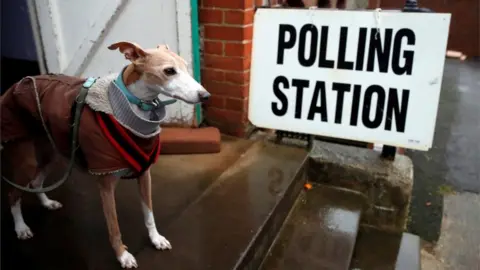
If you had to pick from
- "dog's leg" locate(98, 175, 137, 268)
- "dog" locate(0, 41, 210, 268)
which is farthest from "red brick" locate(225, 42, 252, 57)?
"dog's leg" locate(98, 175, 137, 268)

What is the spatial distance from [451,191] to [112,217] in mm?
3169

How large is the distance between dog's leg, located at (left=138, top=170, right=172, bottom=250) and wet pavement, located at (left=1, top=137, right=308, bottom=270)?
36 mm

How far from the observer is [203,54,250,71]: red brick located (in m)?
2.67

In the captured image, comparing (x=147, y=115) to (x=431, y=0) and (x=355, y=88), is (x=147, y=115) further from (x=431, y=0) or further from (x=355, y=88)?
(x=431, y=0)

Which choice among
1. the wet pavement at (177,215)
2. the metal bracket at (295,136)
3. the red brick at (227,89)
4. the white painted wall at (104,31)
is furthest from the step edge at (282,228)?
the white painted wall at (104,31)

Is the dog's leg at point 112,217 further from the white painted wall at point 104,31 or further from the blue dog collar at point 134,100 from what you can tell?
the white painted wall at point 104,31

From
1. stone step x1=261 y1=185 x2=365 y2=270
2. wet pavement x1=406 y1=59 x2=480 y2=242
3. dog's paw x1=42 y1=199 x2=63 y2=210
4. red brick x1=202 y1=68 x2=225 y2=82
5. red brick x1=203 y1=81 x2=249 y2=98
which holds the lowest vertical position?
wet pavement x1=406 y1=59 x2=480 y2=242

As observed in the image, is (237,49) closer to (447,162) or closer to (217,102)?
(217,102)

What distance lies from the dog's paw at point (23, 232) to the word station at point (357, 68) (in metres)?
1.52

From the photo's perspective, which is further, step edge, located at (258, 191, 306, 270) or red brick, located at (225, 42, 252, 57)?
red brick, located at (225, 42, 252, 57)

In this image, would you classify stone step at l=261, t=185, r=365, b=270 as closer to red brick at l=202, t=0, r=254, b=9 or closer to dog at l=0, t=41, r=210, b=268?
dog at l=0, t=41, r=210, b=268

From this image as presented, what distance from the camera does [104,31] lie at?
2738mm

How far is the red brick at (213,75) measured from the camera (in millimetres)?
2752

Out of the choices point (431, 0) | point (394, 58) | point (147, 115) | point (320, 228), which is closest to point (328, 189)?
point (320, 228)
